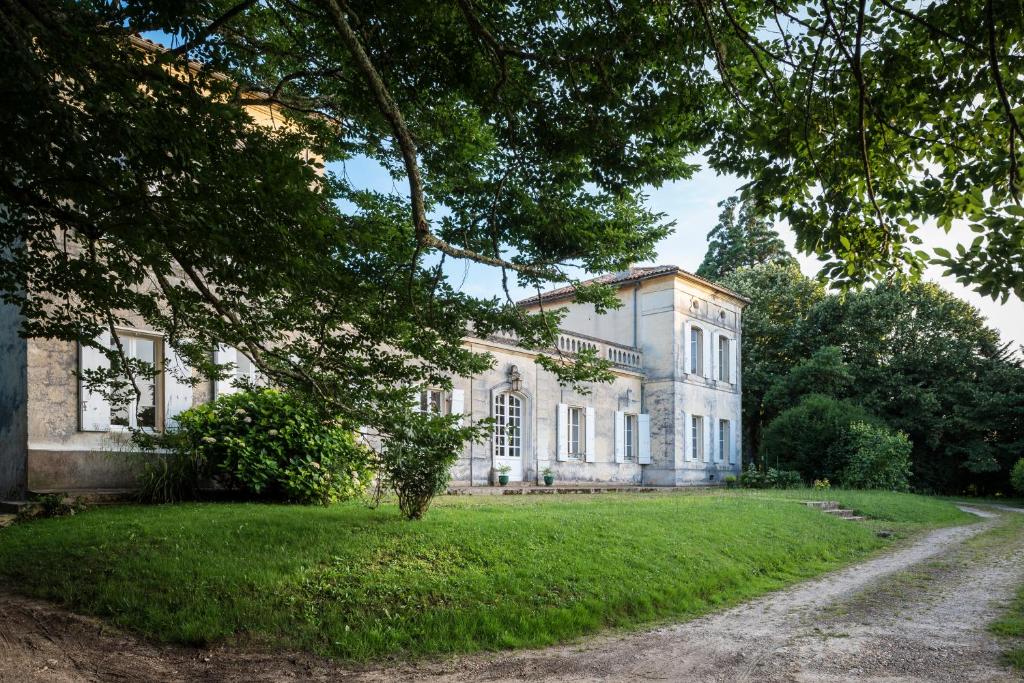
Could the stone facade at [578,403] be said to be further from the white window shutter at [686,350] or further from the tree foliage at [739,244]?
the tree foliage at [739,244]

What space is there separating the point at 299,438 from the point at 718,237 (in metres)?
31.4

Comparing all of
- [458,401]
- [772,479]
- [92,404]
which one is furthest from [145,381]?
[772,479]

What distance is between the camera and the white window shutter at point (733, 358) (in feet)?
88.1

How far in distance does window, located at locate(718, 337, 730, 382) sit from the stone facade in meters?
0.05

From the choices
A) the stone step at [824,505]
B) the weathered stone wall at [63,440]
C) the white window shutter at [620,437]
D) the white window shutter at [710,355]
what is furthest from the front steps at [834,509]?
the weathered stone wall at [63,440]

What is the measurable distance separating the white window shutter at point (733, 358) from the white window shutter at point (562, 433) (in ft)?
29.6

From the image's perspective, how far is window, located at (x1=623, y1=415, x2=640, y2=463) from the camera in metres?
22.8

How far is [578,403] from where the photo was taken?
20797 millimetres

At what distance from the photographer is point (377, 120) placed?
730cm

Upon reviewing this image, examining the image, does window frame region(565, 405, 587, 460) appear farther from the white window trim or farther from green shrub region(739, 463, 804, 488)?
green shrub region(739, 463, 804, 488)

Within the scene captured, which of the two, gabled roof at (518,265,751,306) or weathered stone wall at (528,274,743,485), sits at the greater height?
gabled roof at (518,265,751,306)

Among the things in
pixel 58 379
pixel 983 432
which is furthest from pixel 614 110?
pixel 983 432

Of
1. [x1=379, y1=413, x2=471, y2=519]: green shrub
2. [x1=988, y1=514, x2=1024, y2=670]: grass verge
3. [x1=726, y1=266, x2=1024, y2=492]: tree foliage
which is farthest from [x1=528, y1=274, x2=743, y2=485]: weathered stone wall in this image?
[x1=988, y1=514, x2=1024, y2=670]: grass verge

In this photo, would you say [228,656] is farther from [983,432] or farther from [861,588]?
[983,432]
